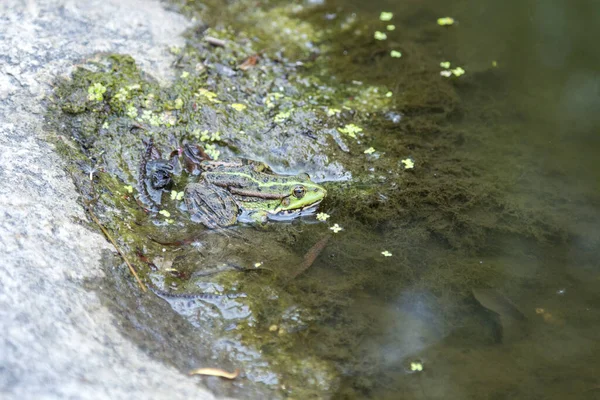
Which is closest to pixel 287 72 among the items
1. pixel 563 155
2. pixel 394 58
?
pixel 394 58

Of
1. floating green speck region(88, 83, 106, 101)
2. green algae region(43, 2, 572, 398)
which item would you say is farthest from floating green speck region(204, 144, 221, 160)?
floating green speck region(88, 83, 106, 101)

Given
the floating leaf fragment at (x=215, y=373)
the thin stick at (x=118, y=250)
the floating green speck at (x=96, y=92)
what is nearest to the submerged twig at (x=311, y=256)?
the floating leaf fragment at (x=215, y=373)

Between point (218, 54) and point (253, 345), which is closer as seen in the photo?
point (253, 345)

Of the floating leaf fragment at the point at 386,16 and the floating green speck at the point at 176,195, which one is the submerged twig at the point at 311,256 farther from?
the floating leaf fragment at the point at 386,16

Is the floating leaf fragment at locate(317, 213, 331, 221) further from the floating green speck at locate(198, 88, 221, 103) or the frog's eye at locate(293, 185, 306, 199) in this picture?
the floating green speck at locate(198, 88, 221, 103)

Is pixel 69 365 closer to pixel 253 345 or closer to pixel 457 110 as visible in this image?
pixel 253 345
